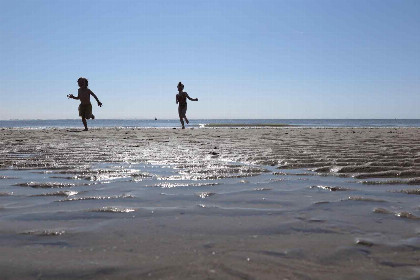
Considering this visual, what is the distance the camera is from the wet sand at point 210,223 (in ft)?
4.36

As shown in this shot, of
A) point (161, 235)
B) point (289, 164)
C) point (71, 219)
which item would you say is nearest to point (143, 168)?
point (289, 164)

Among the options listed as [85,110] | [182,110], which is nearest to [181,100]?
[182,110]

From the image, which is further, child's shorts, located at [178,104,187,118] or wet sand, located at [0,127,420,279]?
child's shorts, located at [178,104,187,118]

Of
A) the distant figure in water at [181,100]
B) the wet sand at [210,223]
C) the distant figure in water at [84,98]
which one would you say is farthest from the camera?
the distant figure in water at [181,100]

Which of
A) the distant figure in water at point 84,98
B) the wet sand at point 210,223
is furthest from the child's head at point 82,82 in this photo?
the wet sand at point 210,223

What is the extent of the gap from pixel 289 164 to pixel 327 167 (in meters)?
0.45

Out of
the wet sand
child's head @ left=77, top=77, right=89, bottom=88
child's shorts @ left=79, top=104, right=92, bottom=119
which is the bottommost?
the wet sand

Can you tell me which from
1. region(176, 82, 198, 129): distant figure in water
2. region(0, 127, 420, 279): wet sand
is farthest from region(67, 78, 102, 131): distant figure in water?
region(0, 127, 420, 279): wet sand

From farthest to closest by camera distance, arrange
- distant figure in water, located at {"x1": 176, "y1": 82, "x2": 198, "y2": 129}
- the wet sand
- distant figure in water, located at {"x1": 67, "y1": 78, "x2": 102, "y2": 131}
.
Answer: distant figure in water, located at {"x1": 176, "y1": 82, "x2": 198, "y2": 129} → distant figure in water, located at {"x1": 67, "y1": 78, "x2": 102, "y2": 131} → the wet sand

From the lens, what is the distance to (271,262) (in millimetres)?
1375

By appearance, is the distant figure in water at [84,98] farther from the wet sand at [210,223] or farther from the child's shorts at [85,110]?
the wet sand at [210,223]

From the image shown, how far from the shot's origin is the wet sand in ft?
4.36

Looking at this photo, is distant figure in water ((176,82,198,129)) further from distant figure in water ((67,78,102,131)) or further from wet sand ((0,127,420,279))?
wet sand ((0,127,420,279))

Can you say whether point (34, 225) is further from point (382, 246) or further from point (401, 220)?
point (401, 220)
